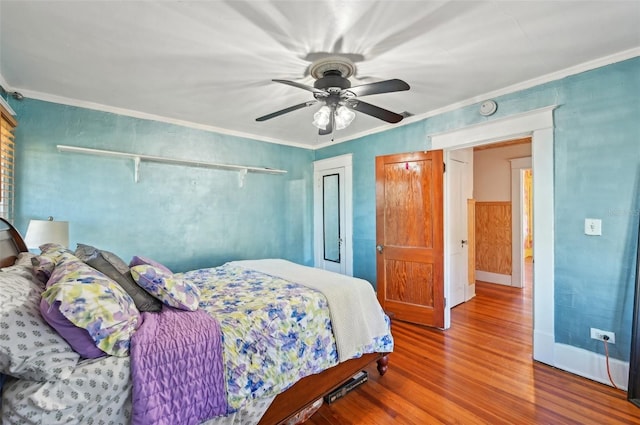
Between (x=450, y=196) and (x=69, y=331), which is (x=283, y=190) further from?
(x=69, y=331)

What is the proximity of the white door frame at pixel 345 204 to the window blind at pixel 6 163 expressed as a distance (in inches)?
139

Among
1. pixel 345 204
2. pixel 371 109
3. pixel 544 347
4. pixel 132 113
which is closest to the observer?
pixel 371 109

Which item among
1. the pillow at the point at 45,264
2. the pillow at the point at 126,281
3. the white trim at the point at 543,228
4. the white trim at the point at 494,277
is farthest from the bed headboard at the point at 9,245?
the white trim at the point at 494,277

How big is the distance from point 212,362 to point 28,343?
0.70m

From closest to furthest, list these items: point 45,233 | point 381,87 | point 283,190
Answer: point 381,87
point 45,233
point 283,190

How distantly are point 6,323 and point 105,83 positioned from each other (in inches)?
89.0

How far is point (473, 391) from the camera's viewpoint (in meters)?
2.05

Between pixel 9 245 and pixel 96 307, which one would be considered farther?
pixel 9 245

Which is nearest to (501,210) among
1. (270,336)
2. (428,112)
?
(428,112)

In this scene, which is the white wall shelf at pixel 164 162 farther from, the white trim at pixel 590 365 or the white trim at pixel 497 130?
the white trim at pixel 590 365

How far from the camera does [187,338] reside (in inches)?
53.0

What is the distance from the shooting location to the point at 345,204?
4289 mm

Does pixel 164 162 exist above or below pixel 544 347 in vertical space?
above

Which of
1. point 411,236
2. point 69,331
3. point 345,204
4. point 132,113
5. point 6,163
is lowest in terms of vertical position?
point 69,331
